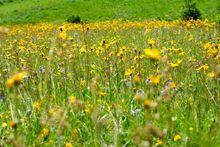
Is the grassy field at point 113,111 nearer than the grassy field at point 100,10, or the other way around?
the grassy field at point 113,111

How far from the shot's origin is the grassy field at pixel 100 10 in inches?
867

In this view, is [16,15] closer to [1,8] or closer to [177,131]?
[1,8]

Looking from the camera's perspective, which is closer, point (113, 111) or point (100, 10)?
point (113, 111)

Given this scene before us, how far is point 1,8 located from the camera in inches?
1224

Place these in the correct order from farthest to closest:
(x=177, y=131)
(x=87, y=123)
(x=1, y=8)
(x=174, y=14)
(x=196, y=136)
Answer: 1. (x=1, y=8)
2. (x=174, y=14)
3. (x=87, y=123)
4. (x=177, y=131)
5. (x=196, y=136)

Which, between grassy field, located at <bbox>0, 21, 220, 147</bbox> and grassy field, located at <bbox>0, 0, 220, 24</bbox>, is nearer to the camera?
grassy field, located at <bbox>0, 21, 220, 147</bbox>

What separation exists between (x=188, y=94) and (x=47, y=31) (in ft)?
32.6

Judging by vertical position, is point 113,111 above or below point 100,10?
above

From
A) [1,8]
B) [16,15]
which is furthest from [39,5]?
[1,8]

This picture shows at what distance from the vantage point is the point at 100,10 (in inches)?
942

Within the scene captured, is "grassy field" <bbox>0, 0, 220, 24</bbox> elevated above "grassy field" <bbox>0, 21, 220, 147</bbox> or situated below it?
below

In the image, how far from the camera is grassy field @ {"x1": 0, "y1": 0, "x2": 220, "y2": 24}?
22020 millimetres

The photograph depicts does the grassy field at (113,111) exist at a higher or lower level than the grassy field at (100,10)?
higher

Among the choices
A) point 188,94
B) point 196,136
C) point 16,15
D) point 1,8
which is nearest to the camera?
point 196,136
